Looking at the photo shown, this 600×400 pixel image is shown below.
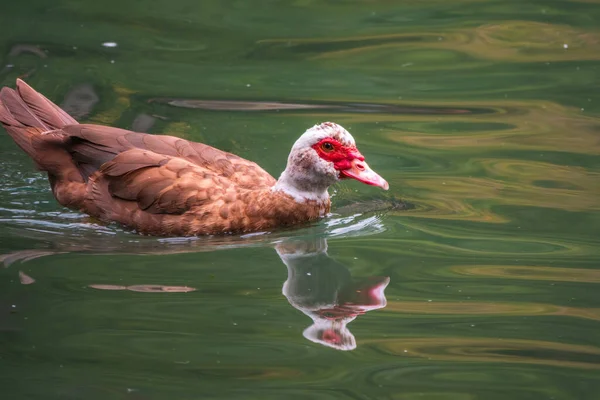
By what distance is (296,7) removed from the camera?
42.1 ft

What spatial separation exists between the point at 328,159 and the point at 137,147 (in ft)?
4.82

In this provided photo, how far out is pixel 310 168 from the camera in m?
8.09

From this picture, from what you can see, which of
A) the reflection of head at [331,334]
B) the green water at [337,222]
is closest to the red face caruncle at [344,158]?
the green water at [337,222]

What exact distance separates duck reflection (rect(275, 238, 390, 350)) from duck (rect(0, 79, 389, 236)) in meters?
0.48

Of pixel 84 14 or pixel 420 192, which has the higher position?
pixel 84 14

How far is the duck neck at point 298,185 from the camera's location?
8148mm

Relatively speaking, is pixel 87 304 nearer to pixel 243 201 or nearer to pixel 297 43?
pixel 243 201

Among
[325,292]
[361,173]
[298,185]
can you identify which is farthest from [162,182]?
[325,292]

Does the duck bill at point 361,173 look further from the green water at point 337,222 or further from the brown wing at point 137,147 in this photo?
the brown wing at point 137,147

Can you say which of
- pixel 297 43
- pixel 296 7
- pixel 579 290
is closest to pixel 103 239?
pixel 579 290

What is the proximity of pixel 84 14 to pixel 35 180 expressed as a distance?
3.79m

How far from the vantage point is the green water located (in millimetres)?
5801

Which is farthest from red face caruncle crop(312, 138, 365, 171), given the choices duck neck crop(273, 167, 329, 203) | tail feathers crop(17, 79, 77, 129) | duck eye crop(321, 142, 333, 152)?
tail feathers crop(17, 79, 77, 129)

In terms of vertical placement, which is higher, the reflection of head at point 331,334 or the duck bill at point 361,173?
the duck bill at point 361,173
